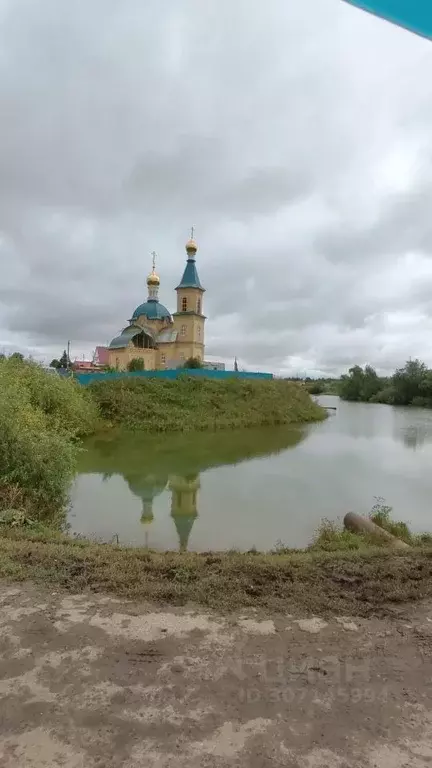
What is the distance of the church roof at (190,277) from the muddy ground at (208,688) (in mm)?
44589

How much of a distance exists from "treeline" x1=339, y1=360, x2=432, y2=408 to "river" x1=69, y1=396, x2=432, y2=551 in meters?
47.8

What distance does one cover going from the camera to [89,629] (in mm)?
3396

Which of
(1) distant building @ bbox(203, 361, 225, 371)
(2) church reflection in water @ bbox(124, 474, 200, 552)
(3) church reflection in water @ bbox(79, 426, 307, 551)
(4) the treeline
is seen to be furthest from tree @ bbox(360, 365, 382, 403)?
(2) church reflection in water @ bbox(124, 474, 200, 552)

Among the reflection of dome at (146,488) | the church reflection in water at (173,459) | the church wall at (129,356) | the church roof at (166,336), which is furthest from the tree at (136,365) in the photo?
the reflection of dome at (146,488)

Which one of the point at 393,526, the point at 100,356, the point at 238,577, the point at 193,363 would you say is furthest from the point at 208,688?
the point at 100,356

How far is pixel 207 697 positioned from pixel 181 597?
1.36 meters

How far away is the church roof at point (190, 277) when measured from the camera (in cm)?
4688

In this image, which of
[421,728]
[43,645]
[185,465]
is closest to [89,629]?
[43,645]

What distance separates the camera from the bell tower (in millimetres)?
45594

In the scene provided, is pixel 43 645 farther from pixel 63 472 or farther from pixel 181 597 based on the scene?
pixel 63 472

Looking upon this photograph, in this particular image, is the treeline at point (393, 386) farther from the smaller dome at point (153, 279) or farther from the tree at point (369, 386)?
the smaller dome at point (153, 279)

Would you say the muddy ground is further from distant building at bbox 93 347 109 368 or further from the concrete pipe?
distant building at bbox 93 347 109 368

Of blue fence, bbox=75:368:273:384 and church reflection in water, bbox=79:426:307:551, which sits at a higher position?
blue fence, bbox=75:368:273:384

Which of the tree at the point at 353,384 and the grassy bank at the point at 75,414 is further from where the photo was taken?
the tree at the point at 353,384
